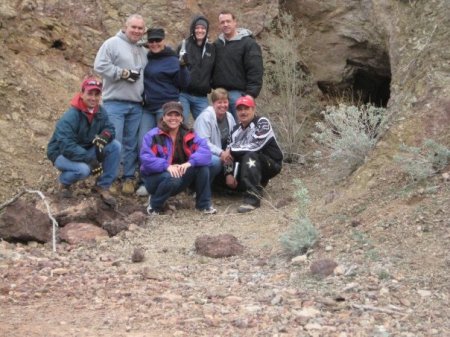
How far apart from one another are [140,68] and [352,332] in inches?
189

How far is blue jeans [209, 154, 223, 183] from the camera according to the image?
779 centimetres

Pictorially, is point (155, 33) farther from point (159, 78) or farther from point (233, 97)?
point (233, 97)

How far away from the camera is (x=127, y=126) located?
26.7 feet

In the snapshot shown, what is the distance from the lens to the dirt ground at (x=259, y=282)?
409 cm

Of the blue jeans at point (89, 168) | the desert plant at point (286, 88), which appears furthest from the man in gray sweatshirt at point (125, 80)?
the desert plant at point (286, 88)

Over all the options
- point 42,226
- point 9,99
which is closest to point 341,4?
point 9,99

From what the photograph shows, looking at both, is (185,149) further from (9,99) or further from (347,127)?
(9,99)

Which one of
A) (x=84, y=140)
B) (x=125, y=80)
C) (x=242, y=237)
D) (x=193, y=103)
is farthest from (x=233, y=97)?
(x=242, y=237)

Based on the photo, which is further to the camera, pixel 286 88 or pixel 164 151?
pixel 286 88

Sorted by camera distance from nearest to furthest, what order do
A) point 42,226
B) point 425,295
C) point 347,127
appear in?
1. point 425,295
2. point 42,226
3. point 347,127

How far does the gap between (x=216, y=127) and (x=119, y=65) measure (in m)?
1.23

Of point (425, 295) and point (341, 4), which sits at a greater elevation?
point (341, 4)

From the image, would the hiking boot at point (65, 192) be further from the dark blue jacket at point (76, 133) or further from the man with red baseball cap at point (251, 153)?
the man with red baseball cap at point (251, 153)

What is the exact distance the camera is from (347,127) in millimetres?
7426
